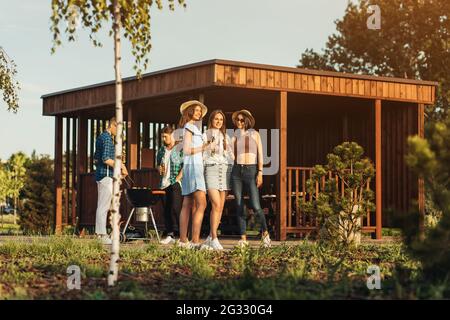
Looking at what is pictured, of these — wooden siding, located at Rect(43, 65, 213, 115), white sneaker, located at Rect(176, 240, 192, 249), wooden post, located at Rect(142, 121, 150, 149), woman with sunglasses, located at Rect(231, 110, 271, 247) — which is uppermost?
wooden siding, located at Rect(43, 65, 213, 115)

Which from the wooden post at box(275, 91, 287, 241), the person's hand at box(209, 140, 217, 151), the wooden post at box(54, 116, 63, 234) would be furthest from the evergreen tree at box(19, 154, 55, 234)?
the person's hand at box(209, 140, 217, 151)

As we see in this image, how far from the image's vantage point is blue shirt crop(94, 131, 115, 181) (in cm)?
1235

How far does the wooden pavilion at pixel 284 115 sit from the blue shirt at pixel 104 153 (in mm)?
1763

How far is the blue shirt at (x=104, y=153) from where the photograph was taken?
486 inches

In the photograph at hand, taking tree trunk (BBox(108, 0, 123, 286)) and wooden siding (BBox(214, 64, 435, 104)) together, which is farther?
wooden siding (BBox(214, 64, 435, 104))

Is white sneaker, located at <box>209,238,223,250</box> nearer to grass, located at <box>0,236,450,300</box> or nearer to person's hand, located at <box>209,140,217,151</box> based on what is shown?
grass, located at <box>0,236,450,300</box>

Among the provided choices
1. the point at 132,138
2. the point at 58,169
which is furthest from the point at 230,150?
the point at 58,169

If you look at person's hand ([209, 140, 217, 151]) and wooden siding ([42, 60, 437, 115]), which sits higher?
wooden siding ([42, 60, 437, 115])

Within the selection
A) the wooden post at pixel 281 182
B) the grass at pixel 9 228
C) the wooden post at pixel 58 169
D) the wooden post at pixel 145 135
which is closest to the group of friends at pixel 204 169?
the wooden post at pixel 281 182

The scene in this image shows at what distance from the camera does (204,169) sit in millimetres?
10883

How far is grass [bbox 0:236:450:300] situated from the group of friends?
773 millimetres

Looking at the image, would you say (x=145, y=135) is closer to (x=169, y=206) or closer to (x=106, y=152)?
(x=169, y=206)

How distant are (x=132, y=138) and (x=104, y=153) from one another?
3420 millimetres
